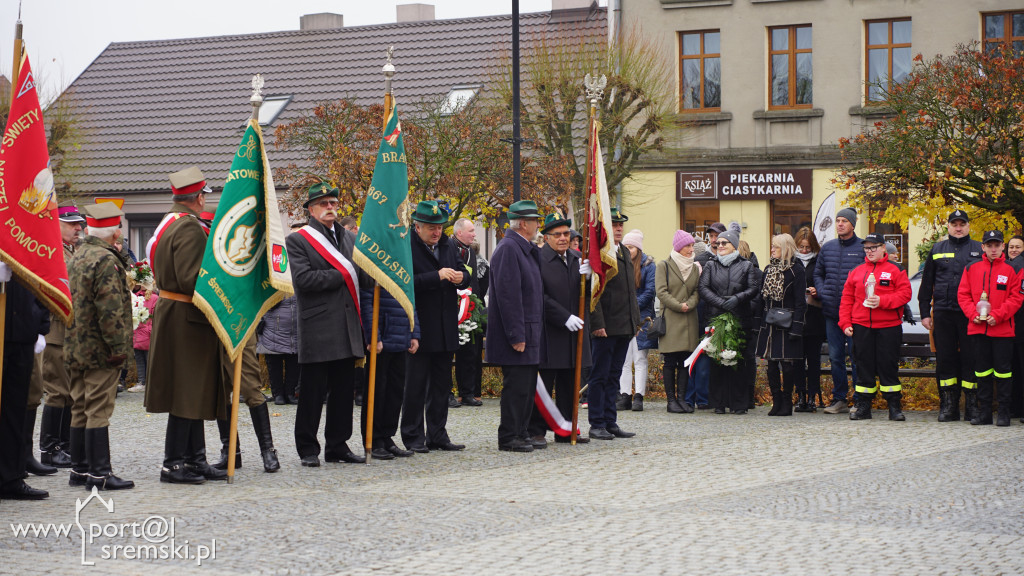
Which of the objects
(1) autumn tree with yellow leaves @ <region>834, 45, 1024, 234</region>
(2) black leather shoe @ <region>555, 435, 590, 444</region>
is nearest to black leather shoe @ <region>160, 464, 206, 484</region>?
(2) black leather shoe @ <region>555, 435, 590, 444</region>

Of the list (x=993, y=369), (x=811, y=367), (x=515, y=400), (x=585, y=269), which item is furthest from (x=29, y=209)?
(x=993, y=369)

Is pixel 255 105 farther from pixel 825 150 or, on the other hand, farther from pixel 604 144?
pixel 825 150

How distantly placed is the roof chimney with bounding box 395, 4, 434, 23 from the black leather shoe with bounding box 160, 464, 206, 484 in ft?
107

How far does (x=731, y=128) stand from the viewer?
30.1 metres

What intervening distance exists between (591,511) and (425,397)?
372 cm

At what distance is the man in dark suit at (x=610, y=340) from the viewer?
491 inches

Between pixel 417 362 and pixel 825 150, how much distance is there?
19938mm

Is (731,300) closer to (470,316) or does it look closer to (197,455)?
(470,316)

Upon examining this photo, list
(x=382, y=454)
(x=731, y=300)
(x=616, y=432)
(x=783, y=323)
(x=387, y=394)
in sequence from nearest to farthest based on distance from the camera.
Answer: (x=382, y=454), (x=387, y=394), (x=616, y=432), (x=783, y=323), (x=731, y=300)

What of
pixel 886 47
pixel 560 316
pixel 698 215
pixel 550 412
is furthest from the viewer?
pixel 698 215

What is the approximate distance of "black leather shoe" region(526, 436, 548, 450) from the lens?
37.6 feet

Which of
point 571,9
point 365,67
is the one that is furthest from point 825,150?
point 365,67

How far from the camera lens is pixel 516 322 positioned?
11.2 m

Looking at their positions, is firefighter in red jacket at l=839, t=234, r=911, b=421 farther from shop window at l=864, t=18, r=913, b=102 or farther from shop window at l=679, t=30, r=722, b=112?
shop window at l=679, t=30, r=722, b=112
